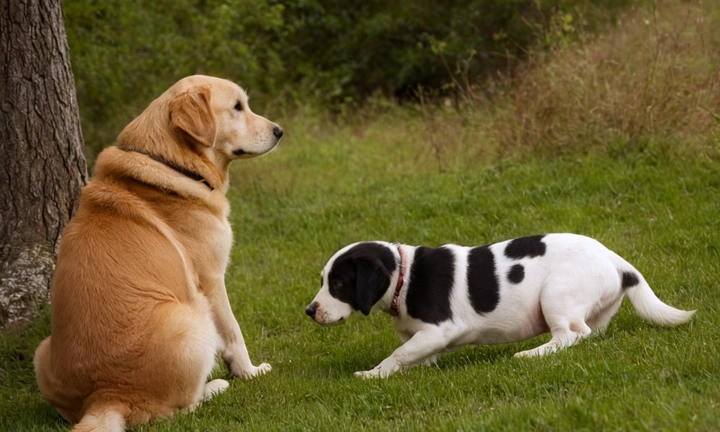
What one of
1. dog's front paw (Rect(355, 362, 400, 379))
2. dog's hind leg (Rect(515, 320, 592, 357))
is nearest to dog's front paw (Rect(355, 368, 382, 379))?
dog's front paw (Rect(355, 362, 400, 379))

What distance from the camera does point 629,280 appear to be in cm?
566

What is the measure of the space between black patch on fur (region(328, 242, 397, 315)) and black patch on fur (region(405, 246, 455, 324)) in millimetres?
179

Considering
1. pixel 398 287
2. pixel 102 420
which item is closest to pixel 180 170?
pixel 398 287

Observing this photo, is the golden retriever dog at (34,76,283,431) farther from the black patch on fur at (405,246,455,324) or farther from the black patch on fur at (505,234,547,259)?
the black patch on fur at (505,234,547,259)

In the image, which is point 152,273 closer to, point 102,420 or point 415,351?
point 102,420

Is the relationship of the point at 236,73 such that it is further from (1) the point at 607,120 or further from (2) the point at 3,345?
(2) the point at 3,345

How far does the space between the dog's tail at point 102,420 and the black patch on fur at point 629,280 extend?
10.8 feet

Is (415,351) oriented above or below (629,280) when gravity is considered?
below

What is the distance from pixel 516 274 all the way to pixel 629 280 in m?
0.74

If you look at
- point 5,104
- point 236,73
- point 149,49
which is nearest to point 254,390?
point 5,104

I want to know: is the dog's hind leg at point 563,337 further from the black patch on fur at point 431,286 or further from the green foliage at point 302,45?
the green foliage at point 302,45

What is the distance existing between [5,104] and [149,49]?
8304mm

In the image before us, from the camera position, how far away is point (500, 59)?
17.5m

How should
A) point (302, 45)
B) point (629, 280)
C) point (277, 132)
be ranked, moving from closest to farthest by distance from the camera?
1. point (629, 280)
2. point (277, 132)
3. point (302, 45)
